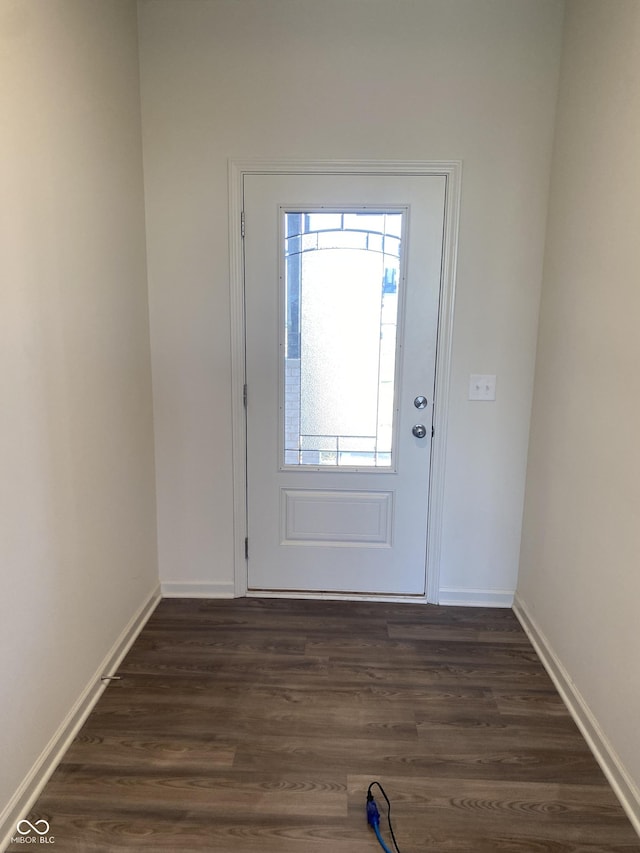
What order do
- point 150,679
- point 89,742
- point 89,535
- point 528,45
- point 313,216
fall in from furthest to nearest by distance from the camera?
1. point 313,216
2. point 528,45
3. point 150,679
4. point 89,535
5. point 89,742

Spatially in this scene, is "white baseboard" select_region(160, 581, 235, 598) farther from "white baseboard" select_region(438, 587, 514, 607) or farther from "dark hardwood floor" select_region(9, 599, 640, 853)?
"white baseboard" select_region(438, 587, 514, 607)

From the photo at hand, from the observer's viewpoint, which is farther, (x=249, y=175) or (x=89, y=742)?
(x=249, y=175)

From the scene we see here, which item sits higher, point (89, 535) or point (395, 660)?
point (89, 535)

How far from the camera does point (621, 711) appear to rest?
1.58 m

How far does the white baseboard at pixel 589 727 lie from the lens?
58.7 inches

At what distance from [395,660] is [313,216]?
2.05 m

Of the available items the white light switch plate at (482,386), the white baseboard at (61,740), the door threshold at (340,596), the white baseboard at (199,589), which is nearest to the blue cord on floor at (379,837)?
the white baseboard at (61,740)

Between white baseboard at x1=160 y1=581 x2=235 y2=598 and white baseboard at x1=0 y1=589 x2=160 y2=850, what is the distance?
1.00ft

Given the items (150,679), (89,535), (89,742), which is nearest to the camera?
(89,742)

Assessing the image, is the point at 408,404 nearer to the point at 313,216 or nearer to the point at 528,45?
the point at 313,216

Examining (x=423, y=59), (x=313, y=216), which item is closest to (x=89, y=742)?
(x=313, y=216)

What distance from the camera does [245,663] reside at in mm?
2113

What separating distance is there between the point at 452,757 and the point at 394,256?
2042mm

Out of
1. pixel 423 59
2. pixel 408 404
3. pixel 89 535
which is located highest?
pixel 423 59
